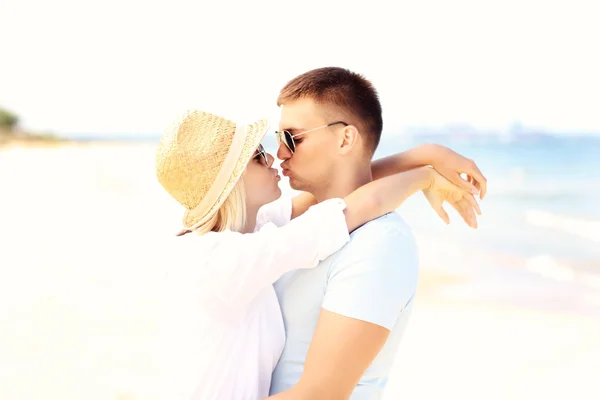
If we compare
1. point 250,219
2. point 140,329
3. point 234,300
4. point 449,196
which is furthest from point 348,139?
point 140,329

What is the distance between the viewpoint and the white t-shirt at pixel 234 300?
241cm

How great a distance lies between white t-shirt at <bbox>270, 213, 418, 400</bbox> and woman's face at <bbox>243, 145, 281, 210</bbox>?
314 millimetres

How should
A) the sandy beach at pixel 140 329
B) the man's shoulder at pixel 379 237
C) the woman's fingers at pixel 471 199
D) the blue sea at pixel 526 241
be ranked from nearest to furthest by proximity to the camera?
the man's shoulder at pixel 379 237 < the woman's fingers at pixel 471 199 < the sandy beach at pixel 140 329 < the blue sea at pixel 526 241

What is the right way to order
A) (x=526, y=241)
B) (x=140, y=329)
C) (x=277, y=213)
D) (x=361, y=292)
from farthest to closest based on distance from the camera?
(x=526, y=241) < (x=140, y=329) < (x=277, y=213) < (x=361, y=292)

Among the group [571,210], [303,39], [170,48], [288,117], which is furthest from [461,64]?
[288,117]

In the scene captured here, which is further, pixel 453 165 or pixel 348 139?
pixel 453 165

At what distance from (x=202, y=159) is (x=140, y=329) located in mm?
5647

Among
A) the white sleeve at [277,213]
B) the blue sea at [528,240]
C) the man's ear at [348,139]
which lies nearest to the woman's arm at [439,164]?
the man's ear at [348,139]

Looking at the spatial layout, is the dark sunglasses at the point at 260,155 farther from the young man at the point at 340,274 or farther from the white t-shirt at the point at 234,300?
the white t-shirt at the point at 234,300

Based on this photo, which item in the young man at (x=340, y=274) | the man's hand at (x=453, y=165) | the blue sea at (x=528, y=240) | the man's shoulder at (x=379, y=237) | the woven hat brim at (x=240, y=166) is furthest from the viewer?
the blue sea at (x=528, y=240)

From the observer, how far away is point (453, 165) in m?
3.13

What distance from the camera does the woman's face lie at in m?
2.75

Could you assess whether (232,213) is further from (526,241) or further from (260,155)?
(526,241)

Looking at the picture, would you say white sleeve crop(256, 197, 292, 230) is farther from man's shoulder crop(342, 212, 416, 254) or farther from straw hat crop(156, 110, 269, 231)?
man's shoulder crop(342, 212, 416, 254)
